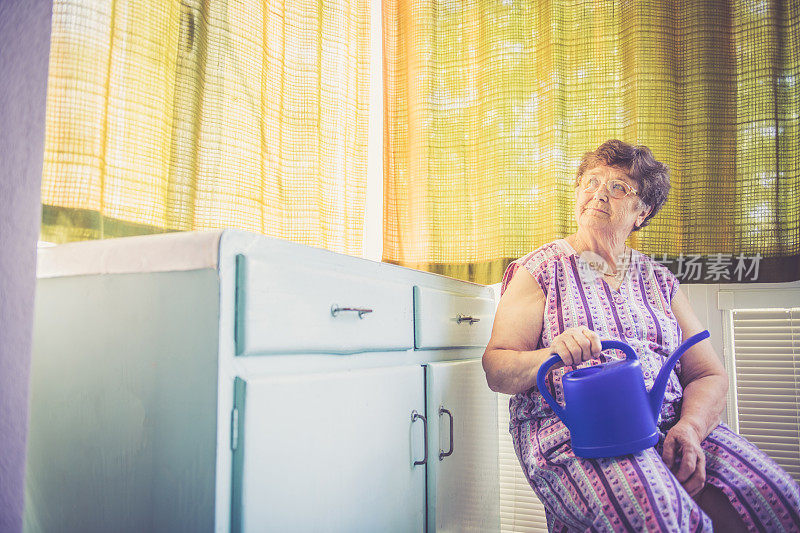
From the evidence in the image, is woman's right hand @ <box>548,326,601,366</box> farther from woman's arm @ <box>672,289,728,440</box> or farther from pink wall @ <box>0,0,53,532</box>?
pink wall @ <box>0,0,53,532</box>

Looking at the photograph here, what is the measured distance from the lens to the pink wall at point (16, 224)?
614mm

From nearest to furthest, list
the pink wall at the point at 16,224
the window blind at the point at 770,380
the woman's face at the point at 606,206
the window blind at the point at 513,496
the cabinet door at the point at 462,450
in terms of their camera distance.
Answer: the pink wall at the point at 16,224, the cabinet door at the point at 462,450, the woman's face at the point at 606,206, the window blind at the point at 770,380, the window blind at the point at 513,496

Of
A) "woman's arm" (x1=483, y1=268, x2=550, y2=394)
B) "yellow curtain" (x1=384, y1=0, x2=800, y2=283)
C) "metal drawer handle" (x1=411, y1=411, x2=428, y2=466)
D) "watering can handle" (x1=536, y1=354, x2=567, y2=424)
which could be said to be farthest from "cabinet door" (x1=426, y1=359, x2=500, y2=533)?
"yellow curtain" (x1=384, y1=0, x2=800, y2=283)

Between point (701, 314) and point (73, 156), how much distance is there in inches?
68.6

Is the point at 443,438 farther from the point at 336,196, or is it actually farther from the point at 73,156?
the point at 73,156

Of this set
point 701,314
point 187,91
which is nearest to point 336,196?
point 187,91

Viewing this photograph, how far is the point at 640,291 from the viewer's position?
1307mm

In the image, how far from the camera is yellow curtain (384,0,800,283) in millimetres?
1536

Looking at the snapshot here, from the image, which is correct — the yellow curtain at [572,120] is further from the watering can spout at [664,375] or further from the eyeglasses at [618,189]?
the watering can spout at [664,375]

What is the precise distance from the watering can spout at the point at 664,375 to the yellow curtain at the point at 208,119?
975 mm

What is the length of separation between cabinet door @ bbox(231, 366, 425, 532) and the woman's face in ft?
1.95

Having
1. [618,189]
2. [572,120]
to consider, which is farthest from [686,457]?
[572,120]

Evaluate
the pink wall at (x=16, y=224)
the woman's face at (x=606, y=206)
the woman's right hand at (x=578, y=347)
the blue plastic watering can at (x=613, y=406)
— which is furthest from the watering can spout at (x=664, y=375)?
the pink wall at (x=16, y=224)

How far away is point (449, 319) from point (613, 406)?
21.8 inches
